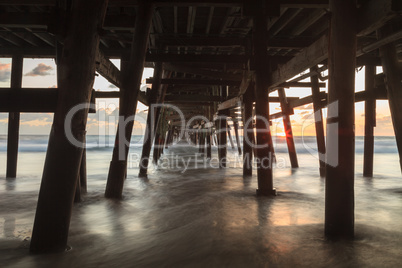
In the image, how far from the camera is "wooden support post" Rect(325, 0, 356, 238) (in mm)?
2699

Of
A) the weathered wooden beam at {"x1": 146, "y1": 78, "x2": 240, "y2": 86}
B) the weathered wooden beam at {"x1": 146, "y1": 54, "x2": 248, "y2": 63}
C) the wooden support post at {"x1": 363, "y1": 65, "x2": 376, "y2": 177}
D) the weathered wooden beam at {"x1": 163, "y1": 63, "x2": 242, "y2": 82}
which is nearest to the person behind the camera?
the weathered wooden beam at {"x1": 146, "y1": 54, "x2": 248, "y2": 63}

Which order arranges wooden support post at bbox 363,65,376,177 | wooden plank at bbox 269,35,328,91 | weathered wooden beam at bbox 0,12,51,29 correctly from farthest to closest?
1. wooden support post at bbox 363,65,376,177
2. weathered wooden beam at bbox 0,12,51,29
3. wooden plank at bbox 269,35,328,91

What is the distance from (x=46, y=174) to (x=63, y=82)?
0.78 metres

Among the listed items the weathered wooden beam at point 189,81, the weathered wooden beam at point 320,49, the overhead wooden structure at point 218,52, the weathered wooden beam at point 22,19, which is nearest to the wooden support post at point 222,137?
the overhead wooden structure at point 218,52

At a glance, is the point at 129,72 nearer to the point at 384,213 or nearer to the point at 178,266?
the point at 178,266

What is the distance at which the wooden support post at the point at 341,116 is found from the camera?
8.86 feet

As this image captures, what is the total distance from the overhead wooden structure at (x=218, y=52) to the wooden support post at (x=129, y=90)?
15mm

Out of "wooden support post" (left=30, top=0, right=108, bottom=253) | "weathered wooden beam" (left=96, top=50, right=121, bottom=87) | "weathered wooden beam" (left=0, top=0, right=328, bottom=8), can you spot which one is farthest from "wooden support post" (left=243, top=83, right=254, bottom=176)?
"wooden support post" (left=30, top=0, right=108, bottom=253)

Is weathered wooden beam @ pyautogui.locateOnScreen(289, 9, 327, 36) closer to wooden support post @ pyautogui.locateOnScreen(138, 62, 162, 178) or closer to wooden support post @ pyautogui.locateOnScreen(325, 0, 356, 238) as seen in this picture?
wooden support post @ pyautogui.locateOnScreen(325, 0, 356, 238)

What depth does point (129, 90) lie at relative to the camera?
4512mm

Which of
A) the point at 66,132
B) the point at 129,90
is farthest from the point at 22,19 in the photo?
the point at 66,132

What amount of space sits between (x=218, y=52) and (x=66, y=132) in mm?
5466

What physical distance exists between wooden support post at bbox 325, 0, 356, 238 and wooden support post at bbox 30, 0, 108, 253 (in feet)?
7.15

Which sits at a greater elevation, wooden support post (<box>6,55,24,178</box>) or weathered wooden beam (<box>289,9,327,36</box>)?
weathered wooden beam (<box>289,9,327,36</box>)
